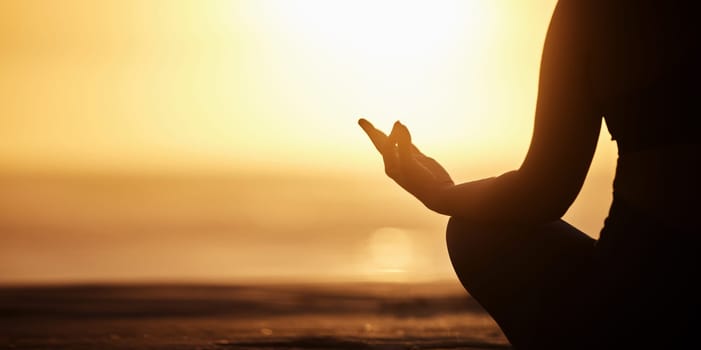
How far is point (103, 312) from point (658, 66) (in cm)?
449

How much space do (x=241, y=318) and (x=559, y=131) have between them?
406 centimetres

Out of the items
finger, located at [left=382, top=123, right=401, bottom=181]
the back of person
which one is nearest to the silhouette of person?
the back of person

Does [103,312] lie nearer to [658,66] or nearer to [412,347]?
[412,347]

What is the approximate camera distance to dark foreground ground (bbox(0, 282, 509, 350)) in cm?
425

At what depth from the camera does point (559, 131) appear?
196 cm

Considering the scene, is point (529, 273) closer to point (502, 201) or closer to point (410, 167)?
point (502, 201)

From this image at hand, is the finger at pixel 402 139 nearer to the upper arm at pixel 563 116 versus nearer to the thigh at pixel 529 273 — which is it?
the thigh at pixel 529 273

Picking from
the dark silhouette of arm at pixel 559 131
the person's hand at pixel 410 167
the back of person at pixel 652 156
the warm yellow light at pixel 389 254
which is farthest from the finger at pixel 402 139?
the warm yellow light at pixel 389 254

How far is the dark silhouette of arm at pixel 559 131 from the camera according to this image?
6.29ft

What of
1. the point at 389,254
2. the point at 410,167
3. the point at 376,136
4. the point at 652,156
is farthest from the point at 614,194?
the point at 389,254

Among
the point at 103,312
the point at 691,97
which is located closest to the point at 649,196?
the point at 691,97

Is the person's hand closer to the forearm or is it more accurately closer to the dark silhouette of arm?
the forearm

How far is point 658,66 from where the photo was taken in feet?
5.95

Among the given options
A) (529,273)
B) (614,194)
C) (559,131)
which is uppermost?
(559,131)
